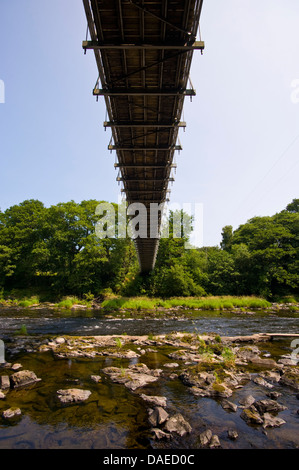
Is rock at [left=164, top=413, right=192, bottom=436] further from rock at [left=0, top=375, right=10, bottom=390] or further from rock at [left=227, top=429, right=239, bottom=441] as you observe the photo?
rock at [left=0, top=375, right=10, bottom=390]

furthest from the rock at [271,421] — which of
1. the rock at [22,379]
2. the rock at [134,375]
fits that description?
the rock at [22,379]

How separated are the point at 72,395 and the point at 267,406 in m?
4.45

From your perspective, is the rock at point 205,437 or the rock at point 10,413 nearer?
the rock at point 205,437

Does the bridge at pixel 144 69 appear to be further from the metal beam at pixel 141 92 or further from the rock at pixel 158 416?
the rock at pixel 158 416

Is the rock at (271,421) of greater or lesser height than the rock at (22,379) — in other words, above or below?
above

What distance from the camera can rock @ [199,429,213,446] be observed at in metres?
4.36

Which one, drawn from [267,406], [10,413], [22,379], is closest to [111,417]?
[10,413]

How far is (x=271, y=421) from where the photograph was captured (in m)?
5.00

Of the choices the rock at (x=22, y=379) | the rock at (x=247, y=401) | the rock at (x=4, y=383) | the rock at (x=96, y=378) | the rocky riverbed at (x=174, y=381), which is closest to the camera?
the rocky riverbed at (x=174, y=381)

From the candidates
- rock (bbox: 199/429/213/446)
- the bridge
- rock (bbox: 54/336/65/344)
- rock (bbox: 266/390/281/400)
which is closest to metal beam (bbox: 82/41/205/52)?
the bridge

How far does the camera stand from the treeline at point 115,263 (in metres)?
37.0

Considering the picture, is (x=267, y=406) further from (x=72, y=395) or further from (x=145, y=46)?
(x=145, y=46)

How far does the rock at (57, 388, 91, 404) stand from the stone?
3561 millimetres

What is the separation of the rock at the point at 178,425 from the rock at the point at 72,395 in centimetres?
221
